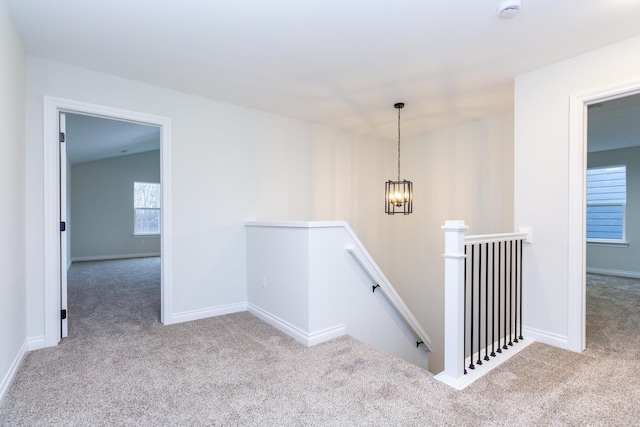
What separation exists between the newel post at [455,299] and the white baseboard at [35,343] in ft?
10.3

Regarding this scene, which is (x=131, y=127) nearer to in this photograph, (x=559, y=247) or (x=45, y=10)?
(x=45, y=10)

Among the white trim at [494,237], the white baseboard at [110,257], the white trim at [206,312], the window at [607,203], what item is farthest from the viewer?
the white baseboard at [110,257]

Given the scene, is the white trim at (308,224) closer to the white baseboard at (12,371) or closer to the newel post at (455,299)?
the newel post at (455,299)

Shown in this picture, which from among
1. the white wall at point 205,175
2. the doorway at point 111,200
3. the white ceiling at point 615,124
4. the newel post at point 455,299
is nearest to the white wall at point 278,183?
the white wall at point 205,175

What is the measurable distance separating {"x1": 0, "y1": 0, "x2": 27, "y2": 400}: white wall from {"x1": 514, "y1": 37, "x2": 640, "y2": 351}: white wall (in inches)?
152

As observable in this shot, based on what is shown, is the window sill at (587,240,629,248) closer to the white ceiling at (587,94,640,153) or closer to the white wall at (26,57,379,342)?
the white ceiling at (587,94,640,153)

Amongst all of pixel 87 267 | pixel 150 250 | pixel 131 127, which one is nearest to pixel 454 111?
pixel 131 127

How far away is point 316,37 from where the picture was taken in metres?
2.32

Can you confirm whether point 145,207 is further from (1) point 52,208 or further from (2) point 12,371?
(2) point 12,371

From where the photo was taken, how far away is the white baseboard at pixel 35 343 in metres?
2.57

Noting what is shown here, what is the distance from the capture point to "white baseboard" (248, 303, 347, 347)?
2736 millimetres

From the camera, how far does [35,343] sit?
259cm

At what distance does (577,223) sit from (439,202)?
2.28 metres

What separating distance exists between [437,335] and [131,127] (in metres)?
5.79
